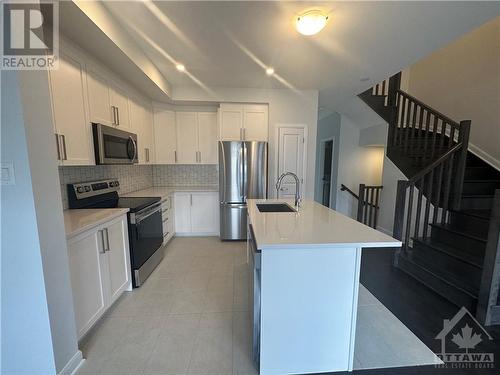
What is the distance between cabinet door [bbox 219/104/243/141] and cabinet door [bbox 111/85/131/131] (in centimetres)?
139

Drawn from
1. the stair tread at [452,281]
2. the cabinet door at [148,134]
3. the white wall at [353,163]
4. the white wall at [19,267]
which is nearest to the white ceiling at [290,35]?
the cabinet door at [148,134]

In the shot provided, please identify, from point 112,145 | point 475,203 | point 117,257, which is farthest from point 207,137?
point 475,203

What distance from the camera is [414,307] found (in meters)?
2.07

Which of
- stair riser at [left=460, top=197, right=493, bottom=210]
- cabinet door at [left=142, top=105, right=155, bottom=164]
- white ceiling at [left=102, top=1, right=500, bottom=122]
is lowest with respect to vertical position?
stair riser at [left=460, top=197, right=493, bottom=210]

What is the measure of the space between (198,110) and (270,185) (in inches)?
74.1

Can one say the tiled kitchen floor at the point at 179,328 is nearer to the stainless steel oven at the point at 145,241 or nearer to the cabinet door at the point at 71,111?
the stainless steel oven at the point at 145,241

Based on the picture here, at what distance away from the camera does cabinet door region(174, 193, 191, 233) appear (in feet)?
12.4

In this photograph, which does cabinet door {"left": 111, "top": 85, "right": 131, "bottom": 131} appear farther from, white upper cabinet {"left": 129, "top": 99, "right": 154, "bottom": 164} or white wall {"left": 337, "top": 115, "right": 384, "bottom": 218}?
white wall {"left": 337, "top": 115, "right": 384, "bottom": 218}

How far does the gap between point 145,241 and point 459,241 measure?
369cm

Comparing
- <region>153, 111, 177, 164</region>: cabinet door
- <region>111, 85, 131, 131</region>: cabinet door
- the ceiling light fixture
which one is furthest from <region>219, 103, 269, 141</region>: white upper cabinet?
the ceiling light fixture

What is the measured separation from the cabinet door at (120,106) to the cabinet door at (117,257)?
1.30 meters

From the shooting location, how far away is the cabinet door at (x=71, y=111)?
169 centimetres

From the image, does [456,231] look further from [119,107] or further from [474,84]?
[119,107]

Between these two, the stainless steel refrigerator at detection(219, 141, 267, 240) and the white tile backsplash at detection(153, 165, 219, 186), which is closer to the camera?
the stainless steel refrigerator at detection(219, 141, 267, 240)
